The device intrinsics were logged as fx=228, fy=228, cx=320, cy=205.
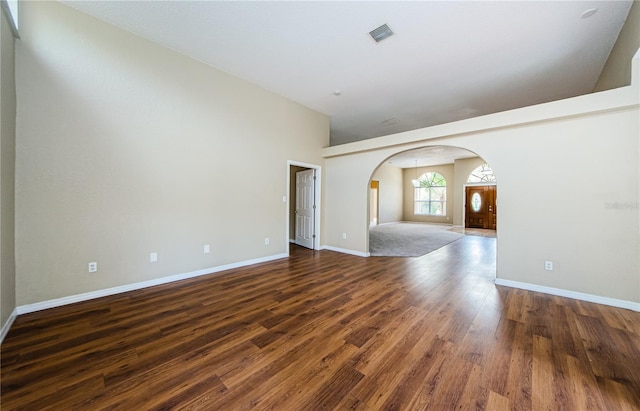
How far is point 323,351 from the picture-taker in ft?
6.08

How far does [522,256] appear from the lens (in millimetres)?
3303

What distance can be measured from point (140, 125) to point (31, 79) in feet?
3.16

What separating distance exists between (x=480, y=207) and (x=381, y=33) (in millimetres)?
10147

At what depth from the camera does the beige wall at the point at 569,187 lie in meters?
2.66

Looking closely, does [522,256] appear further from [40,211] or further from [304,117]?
[40,211]

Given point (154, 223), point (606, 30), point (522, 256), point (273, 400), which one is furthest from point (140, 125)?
point (606, 30)

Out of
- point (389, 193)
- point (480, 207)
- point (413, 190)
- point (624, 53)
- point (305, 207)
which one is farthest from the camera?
point (413, 190)

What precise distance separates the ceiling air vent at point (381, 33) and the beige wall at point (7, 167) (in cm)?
370

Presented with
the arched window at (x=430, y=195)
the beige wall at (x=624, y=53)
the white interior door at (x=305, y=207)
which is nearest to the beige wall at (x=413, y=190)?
the arched window at (x=430, y=195)

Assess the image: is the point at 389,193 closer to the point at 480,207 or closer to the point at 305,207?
the point at 480,207

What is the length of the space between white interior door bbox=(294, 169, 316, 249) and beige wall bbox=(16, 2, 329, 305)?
1.68 m

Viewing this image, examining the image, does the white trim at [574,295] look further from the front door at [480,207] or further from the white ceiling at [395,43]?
the front door at [480,207]

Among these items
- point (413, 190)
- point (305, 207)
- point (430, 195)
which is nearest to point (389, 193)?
point (413, 190)

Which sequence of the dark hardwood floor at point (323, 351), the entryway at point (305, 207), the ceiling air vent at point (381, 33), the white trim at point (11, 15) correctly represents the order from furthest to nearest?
the entryway at point (305, 207)
the ceiling air vent at point (381, 33)
the white trim at point (11, 15)
the dark hardwood floor at point (323, 351)
